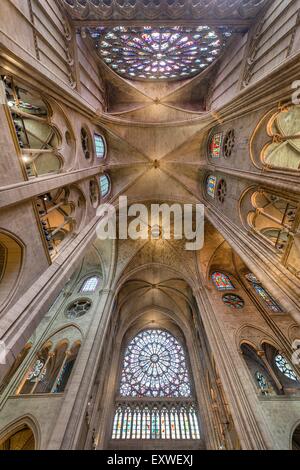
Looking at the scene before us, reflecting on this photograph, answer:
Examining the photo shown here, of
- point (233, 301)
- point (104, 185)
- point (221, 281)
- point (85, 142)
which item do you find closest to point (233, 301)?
point (233, 301)

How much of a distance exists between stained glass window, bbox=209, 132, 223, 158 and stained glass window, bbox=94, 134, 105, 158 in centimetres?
633

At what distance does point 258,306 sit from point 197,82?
13.4 metres

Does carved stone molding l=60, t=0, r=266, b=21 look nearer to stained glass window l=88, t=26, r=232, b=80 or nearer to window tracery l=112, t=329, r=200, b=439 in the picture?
stained glass window l=88, t=26, r=232, b=80

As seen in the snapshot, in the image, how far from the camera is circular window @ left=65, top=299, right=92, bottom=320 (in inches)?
407

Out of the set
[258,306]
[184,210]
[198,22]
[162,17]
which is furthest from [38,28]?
[258,306]

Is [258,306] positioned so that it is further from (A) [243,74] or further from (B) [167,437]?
(A) [243,74]

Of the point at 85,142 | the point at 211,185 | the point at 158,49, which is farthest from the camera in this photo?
the point at 211,185

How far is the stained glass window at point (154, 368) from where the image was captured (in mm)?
12734

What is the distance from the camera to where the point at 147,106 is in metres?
12.1

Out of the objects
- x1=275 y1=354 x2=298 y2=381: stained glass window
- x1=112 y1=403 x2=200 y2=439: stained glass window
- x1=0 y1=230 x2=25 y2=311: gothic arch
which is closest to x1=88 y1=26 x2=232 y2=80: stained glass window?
x1=0 y1=230 x2=25 y2=311: gothic arch

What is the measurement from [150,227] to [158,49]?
1009cm

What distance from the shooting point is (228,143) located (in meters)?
9.23

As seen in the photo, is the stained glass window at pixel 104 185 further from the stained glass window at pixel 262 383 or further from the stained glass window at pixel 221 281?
the stained glass window at pixel 262 383

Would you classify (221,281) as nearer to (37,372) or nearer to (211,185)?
(211,185)
